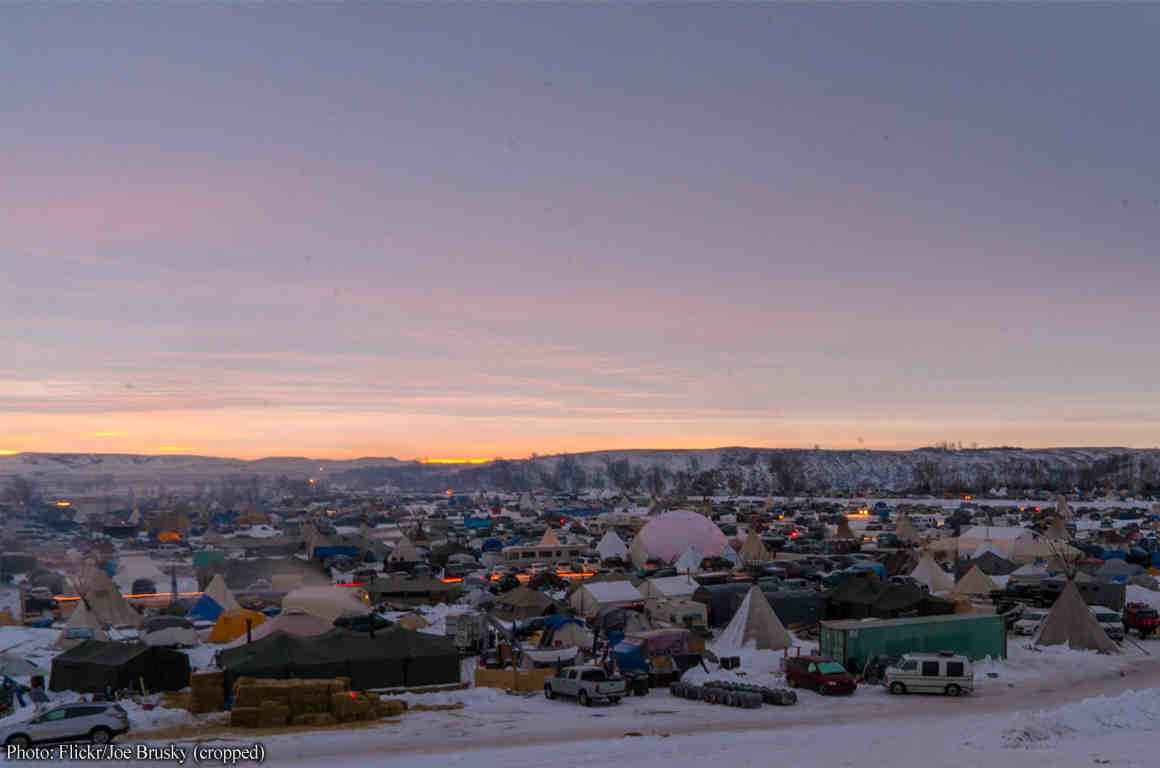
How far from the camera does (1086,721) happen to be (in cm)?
1365

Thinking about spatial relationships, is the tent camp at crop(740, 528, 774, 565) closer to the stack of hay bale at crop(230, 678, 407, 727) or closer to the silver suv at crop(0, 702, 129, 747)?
the stack of hay bale at crop(230, 678, 407, 727)

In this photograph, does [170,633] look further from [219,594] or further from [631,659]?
[631,659]

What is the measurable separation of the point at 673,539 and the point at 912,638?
25276mm

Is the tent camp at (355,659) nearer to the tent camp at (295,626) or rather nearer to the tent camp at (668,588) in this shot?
the tent camp at (295,626)

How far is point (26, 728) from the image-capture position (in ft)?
42.9

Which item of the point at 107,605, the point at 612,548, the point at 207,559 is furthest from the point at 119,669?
the point at 612,548

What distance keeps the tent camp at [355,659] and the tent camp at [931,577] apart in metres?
21.7

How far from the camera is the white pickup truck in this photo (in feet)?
53.0

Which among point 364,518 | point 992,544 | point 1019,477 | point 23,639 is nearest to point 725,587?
point 23,639

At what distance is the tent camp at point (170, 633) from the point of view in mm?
23156

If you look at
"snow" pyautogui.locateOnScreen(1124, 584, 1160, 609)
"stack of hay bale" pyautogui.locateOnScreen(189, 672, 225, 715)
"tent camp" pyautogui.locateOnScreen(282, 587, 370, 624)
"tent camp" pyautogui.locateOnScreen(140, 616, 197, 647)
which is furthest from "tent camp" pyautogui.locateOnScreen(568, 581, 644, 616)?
"snow" pyautogui.locateOnScreen(1124, 584, 1160, 609)

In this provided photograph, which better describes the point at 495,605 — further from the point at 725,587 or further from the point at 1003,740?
the point at 1003,740

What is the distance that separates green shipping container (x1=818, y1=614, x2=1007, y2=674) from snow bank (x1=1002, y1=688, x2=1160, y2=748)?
4709 mm

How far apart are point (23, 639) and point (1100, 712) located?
23.8 meters
